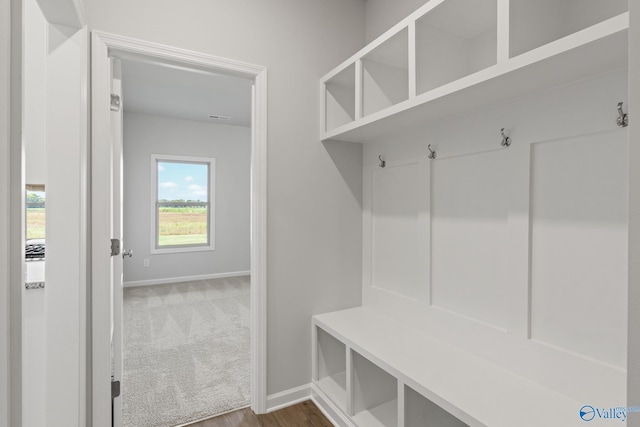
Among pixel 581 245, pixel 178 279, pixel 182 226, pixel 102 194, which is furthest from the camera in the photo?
pixel 182 226

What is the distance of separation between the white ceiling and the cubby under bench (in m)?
2.48

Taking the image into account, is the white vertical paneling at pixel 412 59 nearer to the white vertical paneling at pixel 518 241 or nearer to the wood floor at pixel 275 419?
the white vertical paneling at pixel 518 241

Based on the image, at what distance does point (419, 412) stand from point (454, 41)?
1829 mm

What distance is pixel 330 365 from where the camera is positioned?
2240mm

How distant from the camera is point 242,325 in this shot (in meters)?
3.52

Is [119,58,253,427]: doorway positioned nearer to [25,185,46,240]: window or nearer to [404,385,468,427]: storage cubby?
[404,385,468,427]: storage cubby

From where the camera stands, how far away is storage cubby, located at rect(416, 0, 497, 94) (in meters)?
1.44

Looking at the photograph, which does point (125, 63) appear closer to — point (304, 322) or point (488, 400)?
point (304, 322)

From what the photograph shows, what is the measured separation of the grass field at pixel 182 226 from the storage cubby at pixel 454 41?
494cm

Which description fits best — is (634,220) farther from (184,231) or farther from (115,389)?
(184,231)

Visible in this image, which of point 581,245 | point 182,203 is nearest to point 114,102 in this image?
point 581,245

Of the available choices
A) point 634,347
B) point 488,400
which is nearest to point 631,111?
point 634,347

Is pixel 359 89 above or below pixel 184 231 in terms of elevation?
above

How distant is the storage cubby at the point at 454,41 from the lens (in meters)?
1.44
